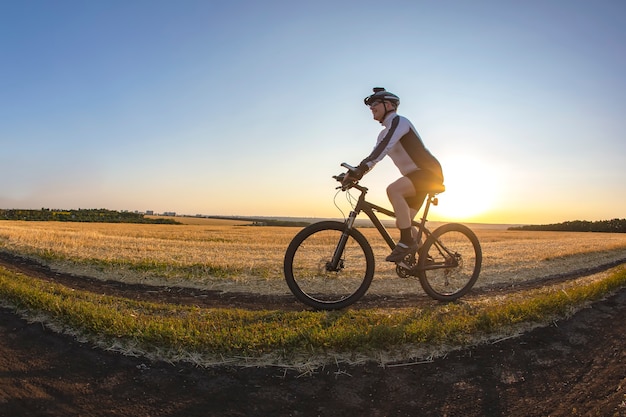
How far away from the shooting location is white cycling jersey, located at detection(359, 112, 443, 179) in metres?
6.06

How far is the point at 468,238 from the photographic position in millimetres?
7414

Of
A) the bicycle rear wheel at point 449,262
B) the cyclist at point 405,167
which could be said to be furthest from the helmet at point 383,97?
the bicycle rear wheel at point 449,262

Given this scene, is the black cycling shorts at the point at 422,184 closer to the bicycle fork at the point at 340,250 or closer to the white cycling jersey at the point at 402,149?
the white cycling jersey at the point at 402,149

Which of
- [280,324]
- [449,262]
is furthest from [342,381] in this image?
[449,262]

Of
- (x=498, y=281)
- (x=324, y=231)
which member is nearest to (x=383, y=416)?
(x=324, y=231)

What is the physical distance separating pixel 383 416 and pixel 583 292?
519 centimetres

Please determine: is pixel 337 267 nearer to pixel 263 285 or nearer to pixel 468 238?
pixel 468 238

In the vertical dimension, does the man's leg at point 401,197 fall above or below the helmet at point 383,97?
below

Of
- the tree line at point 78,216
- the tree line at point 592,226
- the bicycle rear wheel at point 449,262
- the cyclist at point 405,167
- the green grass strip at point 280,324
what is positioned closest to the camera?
the green grass strip at point 280,324

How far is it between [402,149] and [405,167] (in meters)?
0.30

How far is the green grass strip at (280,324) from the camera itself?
445cm

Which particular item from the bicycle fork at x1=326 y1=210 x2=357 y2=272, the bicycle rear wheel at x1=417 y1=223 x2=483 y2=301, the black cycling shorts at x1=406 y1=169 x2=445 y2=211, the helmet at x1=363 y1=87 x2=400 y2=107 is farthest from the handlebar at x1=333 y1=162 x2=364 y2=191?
the bicycle rear wheel at x1=417 y1=223 x2=483 y2=301

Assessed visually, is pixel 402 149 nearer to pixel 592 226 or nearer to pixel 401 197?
pixel 401 197

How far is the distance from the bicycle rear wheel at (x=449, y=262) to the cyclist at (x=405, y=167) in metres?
0.55
